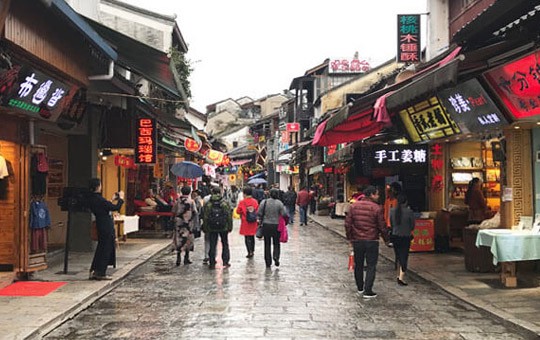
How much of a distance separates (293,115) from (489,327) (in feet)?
144

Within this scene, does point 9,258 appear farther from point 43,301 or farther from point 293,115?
point 293,115

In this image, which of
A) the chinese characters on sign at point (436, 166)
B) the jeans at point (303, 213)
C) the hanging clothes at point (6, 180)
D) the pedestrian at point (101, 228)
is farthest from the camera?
the jeans at point (303, 213)

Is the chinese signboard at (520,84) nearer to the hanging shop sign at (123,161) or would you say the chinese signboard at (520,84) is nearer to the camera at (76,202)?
the camera at (76,202)

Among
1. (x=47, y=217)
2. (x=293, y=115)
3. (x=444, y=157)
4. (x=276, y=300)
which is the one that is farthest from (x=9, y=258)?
(x=293, y=115)

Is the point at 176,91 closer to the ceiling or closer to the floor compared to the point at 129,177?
closer to the ceiling

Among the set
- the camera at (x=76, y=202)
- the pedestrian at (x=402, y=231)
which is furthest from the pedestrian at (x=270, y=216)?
the camera at (x=76, y=202)

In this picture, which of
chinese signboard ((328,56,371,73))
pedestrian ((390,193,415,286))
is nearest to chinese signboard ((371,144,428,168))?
pedestrian ((390,193,415,286))

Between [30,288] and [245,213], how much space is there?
5323mm

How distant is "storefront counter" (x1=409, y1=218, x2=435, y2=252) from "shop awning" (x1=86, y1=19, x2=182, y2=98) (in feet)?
22.9

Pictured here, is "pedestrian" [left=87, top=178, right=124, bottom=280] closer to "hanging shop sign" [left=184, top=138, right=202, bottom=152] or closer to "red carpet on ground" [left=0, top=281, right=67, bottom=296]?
"red carpet on ground" [left=0, top=281, right=67, bottom=296]

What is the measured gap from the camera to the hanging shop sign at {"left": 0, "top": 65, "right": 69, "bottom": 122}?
8070mm

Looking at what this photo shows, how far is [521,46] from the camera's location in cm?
844

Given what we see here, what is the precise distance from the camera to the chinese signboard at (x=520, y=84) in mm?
8188

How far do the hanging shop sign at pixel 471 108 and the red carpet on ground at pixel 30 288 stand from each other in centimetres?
805
